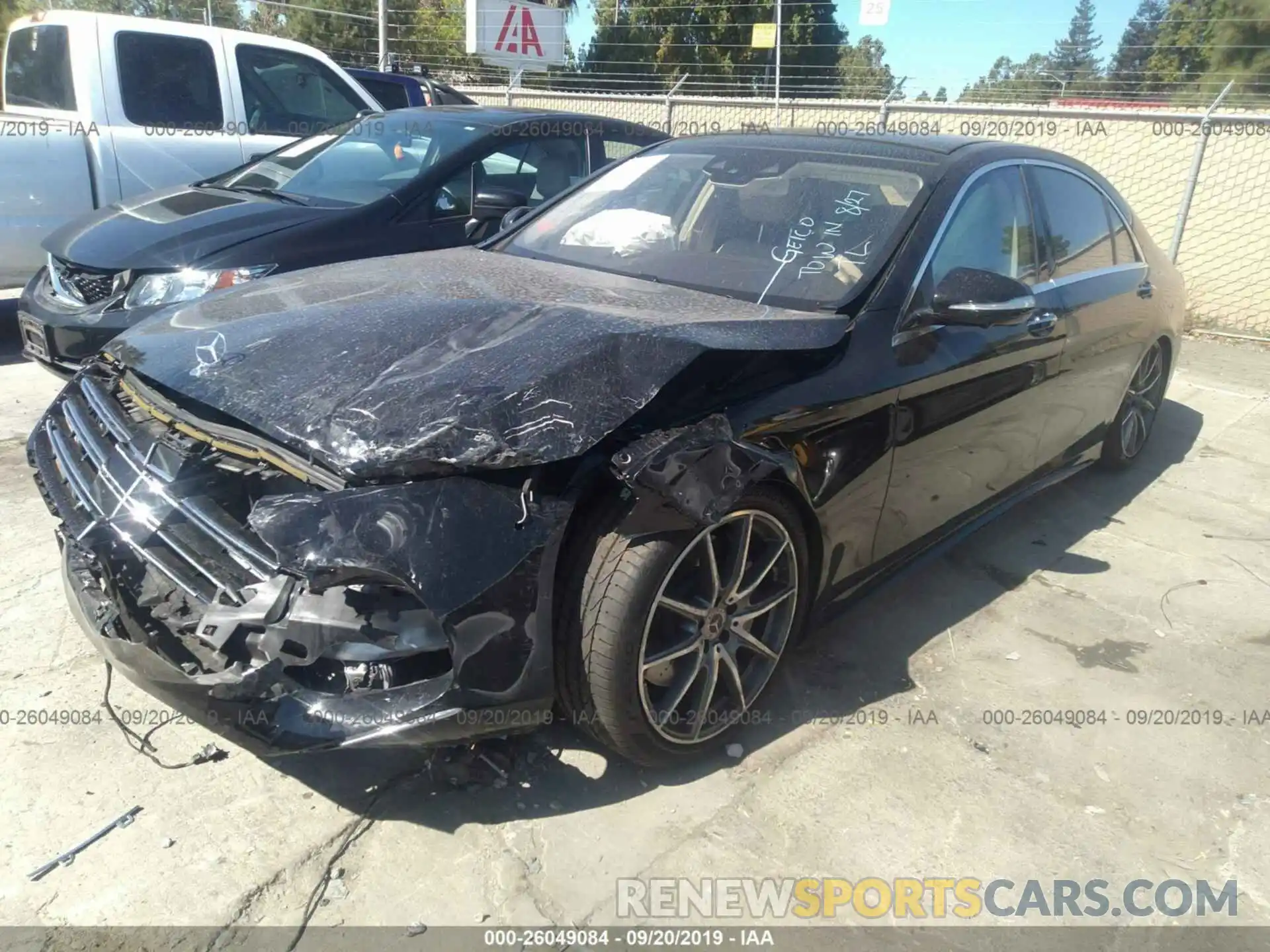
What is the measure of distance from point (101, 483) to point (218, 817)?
36.3 inches

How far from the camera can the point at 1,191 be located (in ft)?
19.1

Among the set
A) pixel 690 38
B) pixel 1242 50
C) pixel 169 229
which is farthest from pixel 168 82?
pixel 690 38

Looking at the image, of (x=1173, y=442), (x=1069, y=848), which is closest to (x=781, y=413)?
(x=1069, y=848)

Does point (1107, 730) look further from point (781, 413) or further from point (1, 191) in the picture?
point (1, 191)

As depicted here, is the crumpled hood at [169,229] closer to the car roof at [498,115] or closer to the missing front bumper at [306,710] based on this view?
the car roof at [498,115]

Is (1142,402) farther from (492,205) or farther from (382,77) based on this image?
(382,77)

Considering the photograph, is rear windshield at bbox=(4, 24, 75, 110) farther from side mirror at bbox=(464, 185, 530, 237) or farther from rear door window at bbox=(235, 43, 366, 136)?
side mirror at bbox=(464, 185, 530, 237)

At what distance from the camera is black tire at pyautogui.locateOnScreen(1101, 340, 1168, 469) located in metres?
4.82

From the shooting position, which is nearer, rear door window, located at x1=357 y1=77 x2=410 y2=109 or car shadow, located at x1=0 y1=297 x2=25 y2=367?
car shadow, located at x1=0 y1=297 x2=25 y2=367

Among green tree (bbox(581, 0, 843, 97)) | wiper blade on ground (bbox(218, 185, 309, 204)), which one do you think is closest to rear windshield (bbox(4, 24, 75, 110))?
wiper blade on ground (bbox(218, 185, 309, 204))

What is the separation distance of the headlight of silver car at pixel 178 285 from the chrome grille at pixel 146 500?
1.84 meters

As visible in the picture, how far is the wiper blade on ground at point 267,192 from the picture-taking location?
5176 mm

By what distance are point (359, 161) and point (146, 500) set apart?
3.76m

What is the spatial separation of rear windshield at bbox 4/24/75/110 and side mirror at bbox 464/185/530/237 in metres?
3.45
